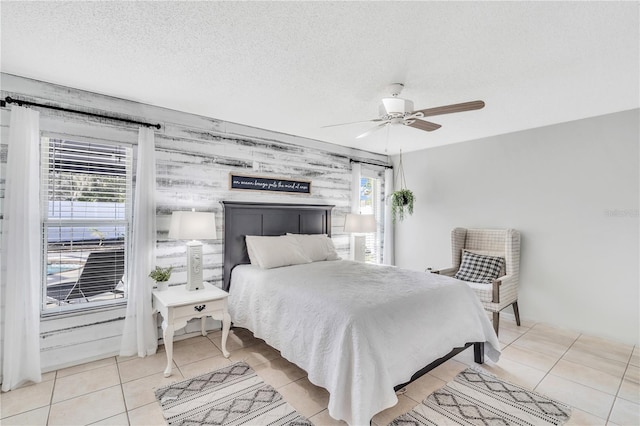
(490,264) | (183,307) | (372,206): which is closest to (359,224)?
(372,206)

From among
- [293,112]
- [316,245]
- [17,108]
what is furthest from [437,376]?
[17,108]

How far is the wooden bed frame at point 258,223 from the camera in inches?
149

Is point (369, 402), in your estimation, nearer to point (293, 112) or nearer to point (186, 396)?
point (186, 396)

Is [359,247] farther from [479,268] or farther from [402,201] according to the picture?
[479,268]

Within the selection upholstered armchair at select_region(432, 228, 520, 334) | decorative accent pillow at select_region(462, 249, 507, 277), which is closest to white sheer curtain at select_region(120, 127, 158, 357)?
upholstered armchair at select_region(432, 228, 520, 334)

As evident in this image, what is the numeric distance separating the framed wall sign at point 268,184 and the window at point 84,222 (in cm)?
118

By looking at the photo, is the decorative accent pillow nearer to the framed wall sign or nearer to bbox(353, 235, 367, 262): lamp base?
bbox(353, 235, 367, 262): lamp base

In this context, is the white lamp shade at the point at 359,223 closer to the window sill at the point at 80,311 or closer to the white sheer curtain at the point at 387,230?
the white sheer curtain at the point at 387,230

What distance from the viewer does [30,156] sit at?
8.54 feet

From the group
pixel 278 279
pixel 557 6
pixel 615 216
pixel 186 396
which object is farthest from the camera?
pixel 615 216

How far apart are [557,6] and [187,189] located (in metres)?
3.51

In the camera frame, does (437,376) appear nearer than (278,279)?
Yes

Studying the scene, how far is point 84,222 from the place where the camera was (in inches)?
117

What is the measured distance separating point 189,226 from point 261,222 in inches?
44.1
